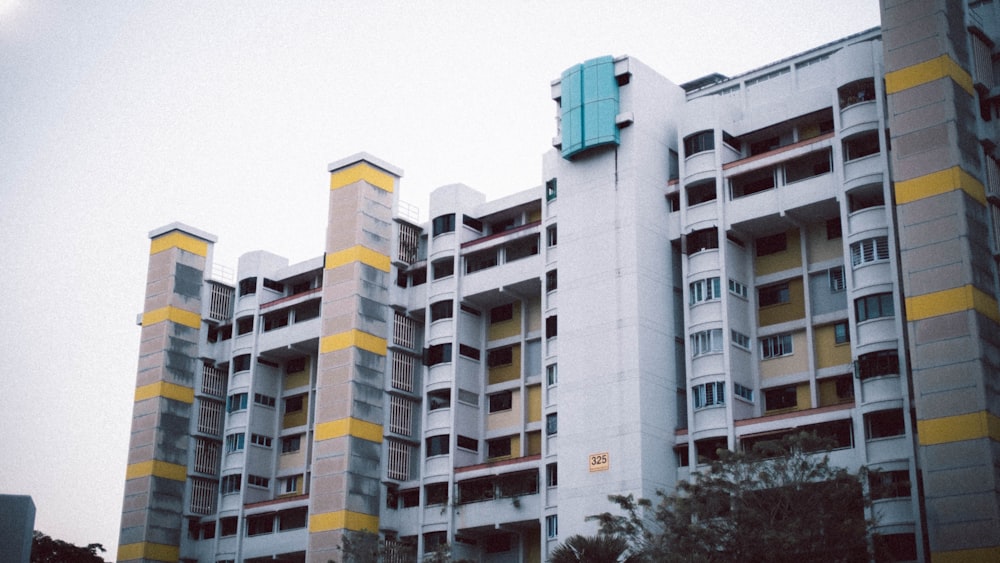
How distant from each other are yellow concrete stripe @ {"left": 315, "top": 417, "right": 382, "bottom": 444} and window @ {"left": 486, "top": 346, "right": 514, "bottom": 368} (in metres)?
7.30

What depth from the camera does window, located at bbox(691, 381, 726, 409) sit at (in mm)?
56094

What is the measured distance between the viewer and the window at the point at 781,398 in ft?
188

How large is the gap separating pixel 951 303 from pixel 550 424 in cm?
2152

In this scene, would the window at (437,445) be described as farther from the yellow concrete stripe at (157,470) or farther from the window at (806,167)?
the window at (806,167)

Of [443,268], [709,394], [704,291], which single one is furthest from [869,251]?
[443,268]

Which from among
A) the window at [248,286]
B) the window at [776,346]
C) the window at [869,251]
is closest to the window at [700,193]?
the window at [776,346]

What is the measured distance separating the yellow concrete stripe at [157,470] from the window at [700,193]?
125 feet

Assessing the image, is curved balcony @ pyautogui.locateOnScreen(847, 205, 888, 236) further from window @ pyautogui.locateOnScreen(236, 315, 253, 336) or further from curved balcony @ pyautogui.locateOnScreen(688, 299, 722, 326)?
window @ pyautogui.locateOnScreen(236, 315, 253, 336)

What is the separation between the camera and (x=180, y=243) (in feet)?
270

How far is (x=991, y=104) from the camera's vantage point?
53.5m

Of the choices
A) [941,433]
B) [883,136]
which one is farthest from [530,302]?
[941,433]

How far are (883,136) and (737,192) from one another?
8875mm

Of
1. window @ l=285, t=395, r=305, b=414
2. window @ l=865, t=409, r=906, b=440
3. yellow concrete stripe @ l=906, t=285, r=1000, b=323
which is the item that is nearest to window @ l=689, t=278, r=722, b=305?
window @ l=865, t=409, r=906, b=440

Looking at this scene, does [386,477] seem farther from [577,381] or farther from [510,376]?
[577,381]
